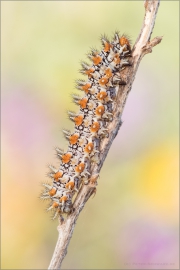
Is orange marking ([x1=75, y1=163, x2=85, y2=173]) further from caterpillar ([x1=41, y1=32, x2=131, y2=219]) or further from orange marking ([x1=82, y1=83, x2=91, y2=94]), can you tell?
orange marking ([x1=82, y1=83, x2=91, y2=94])

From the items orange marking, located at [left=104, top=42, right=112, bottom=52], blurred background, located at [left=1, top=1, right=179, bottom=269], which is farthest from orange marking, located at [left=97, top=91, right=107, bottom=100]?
blurred background, located at [left=1, top=1, right=179, bottom=269]

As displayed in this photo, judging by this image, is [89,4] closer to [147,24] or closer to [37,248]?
[37,248]

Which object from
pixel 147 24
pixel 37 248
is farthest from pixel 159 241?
pixel 147 24

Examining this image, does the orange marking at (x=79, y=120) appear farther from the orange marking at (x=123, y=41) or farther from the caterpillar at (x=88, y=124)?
the orange marking at (x=123, y=41)

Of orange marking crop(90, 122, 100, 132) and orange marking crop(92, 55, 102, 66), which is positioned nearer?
orange marking crop(90, 122, 100, 132)

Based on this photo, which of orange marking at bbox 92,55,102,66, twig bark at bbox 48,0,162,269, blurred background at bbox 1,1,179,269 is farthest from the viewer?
blurred background at bbox 1,1,179,269

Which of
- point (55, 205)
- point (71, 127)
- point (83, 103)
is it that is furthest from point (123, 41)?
point (71, 127)
